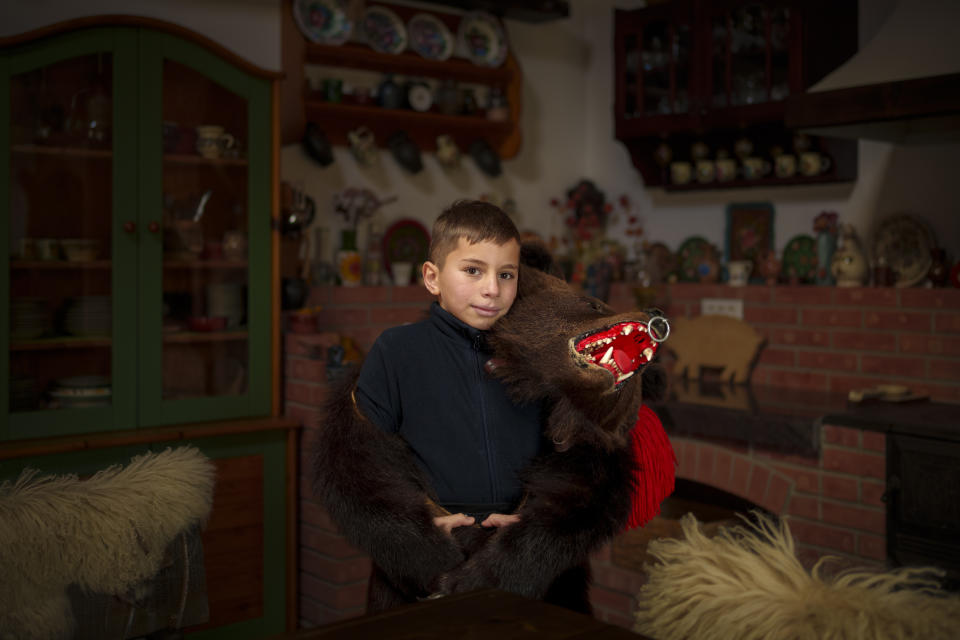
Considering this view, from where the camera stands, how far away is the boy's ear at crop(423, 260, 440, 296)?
1494 mm

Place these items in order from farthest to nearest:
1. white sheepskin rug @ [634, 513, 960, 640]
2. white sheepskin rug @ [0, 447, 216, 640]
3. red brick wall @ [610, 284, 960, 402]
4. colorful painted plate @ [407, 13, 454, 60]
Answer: colorful painted plate @ [407, 13, 454, 60], red brick wall @ [610, 284, 960, 402], white sheepskin rug @ [0, 447, 216, 640], white sheepskin rug @ [634, 513, 960, 640]

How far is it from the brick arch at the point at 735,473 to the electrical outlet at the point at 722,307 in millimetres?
715

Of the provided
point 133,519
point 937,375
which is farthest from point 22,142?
point 937,375

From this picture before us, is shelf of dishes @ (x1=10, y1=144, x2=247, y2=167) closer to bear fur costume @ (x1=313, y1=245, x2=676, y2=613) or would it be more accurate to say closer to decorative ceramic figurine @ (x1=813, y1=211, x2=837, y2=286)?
bear fur costume @ (x1=313, y1=245, x2=676, y2=613)

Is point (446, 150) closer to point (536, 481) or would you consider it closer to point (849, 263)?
point (849, 263)

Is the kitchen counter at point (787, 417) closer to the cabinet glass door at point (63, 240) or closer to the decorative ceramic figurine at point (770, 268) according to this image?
the decorative ceramic figurine at point (770, 268)

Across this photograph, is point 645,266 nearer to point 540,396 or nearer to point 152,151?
point 152,151

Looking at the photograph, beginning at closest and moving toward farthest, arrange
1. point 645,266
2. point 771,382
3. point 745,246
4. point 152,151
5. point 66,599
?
point 66,599, point 152,151, point 771,382, point 745,246, point 645,266

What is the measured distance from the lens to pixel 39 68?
245 cm

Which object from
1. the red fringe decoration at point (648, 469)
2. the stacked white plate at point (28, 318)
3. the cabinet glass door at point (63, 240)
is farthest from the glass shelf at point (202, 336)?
the red fringe decoration at point (648, 469)

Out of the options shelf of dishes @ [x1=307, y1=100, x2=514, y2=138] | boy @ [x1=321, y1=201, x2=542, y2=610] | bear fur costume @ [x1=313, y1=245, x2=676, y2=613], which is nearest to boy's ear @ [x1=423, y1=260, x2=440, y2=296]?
boy @ [x1=321, y1=201, x2=542, y2=610]

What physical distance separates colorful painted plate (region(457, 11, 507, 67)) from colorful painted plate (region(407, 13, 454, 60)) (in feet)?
0.34

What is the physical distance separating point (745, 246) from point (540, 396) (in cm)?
234

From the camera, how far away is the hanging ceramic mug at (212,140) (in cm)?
275
